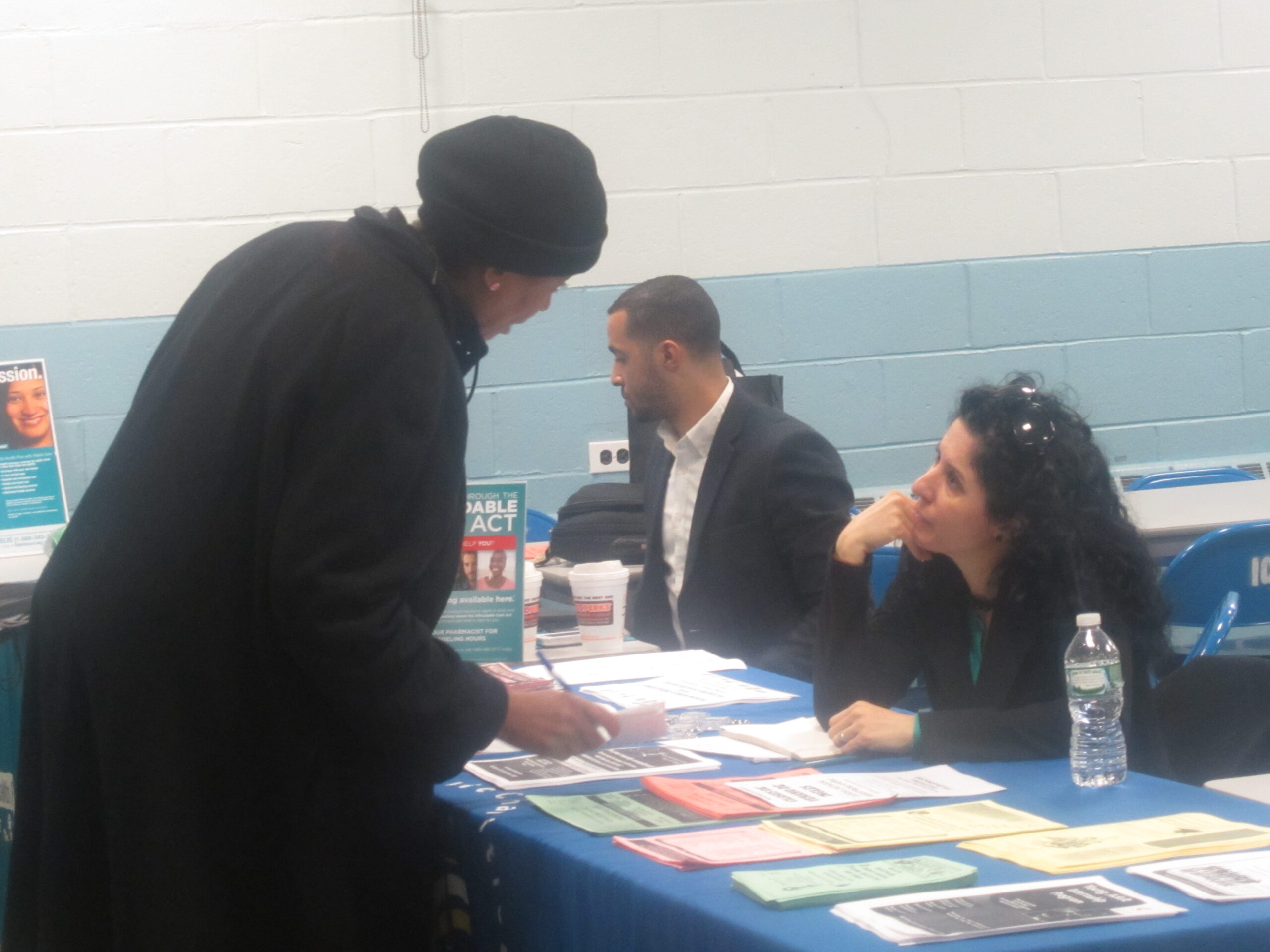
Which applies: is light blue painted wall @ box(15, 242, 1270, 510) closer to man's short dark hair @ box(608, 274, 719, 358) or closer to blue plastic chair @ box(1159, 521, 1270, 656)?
man's short dark hair @ box(608, 274, 719, 358)

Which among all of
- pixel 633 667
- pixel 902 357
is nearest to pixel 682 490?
pixel 633 667

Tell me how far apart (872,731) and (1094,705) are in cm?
23

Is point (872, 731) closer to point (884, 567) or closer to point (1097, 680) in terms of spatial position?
point (1097, 680)

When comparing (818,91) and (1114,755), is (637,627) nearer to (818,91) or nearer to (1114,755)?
(1114,755)

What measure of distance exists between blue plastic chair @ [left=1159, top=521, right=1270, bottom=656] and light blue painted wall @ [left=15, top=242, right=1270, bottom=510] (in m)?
1.83

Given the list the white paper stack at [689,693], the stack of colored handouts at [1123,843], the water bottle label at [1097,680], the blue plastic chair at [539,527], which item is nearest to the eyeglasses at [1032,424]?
the water bottle label at [1097,680]

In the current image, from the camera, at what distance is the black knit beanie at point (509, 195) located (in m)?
1.28

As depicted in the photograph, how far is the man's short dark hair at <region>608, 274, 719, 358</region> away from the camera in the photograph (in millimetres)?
2967

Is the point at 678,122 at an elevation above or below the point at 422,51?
below

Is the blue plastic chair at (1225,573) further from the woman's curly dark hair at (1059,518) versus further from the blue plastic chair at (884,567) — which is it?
the woman's curly dark hair at (1059,518)

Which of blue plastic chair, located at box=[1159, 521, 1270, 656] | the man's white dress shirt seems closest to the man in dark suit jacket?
the man's white dress shirt

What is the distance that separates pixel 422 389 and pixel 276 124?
Answer: 300cm

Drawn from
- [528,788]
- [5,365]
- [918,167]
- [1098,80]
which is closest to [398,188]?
[5,365]

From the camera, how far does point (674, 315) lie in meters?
2.99
